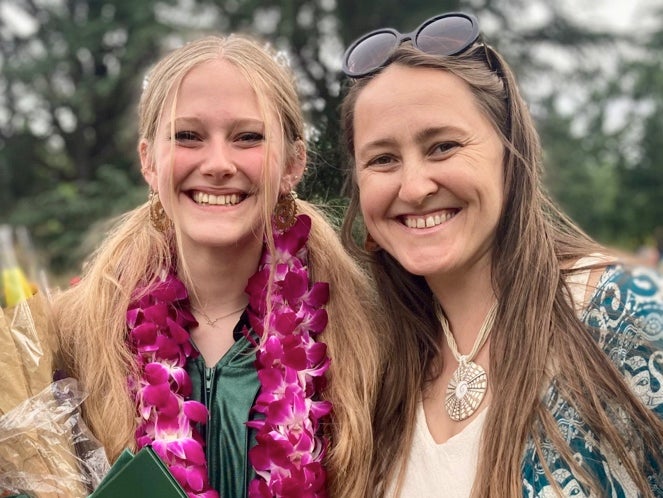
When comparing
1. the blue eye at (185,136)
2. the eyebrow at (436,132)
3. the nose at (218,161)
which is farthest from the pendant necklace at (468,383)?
the blue eye at (185,136)

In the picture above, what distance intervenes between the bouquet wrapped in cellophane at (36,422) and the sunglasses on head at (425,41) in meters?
1.06

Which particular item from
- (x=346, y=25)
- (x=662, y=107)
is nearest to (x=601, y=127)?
(x=662, y=107)

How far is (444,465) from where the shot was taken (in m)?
1.96

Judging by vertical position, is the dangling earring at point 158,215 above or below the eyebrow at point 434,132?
below

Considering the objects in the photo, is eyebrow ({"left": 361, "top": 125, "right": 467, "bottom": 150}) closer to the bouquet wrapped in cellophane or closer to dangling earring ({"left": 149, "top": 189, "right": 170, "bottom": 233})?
dangling earring ({"left": 149, "top": 189, "right": 170, "bottom": 233})

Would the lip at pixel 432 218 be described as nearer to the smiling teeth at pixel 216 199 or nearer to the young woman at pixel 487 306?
the young woman at pixel 487 306

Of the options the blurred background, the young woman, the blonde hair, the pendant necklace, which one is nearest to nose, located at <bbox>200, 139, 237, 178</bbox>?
the blonde hair

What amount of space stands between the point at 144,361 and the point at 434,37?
123cm

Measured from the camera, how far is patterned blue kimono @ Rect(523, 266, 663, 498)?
5.60 ft

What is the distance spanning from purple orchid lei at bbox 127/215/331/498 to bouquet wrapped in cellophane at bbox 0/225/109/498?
29cm

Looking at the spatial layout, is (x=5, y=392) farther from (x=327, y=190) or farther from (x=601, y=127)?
(x=601, y=127)

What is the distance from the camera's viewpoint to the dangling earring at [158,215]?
8.08 ft

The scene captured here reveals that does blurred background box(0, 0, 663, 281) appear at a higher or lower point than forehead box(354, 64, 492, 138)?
higher

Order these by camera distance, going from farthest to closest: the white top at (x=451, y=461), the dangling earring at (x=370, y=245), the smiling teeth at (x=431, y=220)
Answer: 1. the dangling earring at (x=370, y=245)
2. the smiling teeth at (x=431, y=220)
3. the white top at (x=451, y=461)
